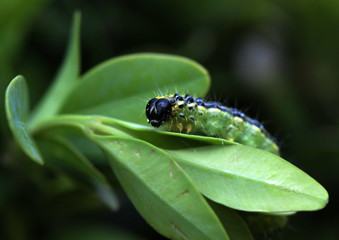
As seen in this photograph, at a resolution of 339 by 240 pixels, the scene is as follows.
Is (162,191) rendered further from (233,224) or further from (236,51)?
(236,51)

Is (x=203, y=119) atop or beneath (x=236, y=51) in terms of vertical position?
beneath

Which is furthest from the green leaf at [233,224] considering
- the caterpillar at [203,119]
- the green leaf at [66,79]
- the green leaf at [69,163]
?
the green leaf at [66,79]

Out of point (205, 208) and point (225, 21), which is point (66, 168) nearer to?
point (205, 208)

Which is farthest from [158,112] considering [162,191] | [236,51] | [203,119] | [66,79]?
[236,51]

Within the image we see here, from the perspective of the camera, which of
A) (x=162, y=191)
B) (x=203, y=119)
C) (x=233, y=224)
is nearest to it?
(x=162, y=191)

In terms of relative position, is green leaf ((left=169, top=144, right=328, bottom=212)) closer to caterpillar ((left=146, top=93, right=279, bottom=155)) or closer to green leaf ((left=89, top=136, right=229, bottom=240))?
green leaf ((left=89, top=136, right=229, bottom=240))

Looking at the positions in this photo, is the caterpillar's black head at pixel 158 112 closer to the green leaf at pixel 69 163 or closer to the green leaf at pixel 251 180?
the green leaf at pixel 251 180

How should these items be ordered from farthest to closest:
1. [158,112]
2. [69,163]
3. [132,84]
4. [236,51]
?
[236,51] < [132,84] < [69,163] < [158,112]
